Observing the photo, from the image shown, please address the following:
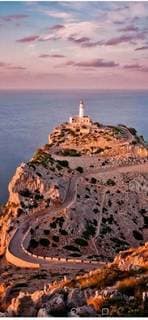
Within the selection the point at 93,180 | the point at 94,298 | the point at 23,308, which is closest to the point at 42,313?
the point at 23,308

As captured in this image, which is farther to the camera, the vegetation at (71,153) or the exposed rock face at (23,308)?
the vegetation at (71,153)

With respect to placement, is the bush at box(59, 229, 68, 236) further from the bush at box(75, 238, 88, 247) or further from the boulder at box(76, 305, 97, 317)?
the boulder at box(76, 305, 97, 317)

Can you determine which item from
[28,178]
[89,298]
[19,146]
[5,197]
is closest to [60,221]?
[28,178]

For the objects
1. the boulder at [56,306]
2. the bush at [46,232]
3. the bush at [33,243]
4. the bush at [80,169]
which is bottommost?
the boulder at [56,306]

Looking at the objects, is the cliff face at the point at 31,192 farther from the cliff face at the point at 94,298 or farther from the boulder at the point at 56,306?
the boulder at the point at 56,306

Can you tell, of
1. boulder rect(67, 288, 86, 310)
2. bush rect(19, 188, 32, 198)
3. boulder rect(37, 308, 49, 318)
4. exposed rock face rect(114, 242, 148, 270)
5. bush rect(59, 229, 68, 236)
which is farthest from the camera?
bush rect(19, 188, 32, 198)

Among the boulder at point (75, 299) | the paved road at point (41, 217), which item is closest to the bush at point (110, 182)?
the paved road at point (41, 217)

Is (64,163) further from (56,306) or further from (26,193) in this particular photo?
(56,306)

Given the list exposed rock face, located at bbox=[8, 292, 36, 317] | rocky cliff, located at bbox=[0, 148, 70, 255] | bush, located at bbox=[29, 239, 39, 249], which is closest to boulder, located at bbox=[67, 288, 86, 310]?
exposed rock face, located at bbox=[8, 292, 36, 317]
